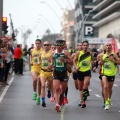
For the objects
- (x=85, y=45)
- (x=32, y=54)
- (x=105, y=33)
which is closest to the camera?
(x=85, y=45)

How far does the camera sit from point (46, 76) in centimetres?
1639

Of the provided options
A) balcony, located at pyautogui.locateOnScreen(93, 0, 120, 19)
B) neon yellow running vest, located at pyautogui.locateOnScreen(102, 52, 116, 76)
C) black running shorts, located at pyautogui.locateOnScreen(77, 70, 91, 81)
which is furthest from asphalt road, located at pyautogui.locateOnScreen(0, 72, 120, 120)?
balcony, located at pyautogui.locateOnScreen(93, 0, 120, 19)

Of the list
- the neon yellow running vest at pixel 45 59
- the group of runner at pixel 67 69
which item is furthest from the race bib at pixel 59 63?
the neon yellow running vest at pixel 45 59

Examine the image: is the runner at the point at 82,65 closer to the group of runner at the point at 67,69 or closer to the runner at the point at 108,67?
the group of runner at the point at 67,69

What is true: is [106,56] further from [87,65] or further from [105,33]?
[105,33]

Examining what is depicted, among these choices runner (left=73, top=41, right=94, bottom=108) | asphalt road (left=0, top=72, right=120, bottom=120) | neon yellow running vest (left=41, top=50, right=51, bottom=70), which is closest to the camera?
asphalt road (left=0, top=72, right=120, bottom=120)

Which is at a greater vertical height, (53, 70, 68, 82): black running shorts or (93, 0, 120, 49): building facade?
(93, 0, 120, 49): building facade

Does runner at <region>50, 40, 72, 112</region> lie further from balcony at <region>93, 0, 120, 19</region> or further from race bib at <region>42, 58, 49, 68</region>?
balcony at <region>93, 0, 120, 19</region>

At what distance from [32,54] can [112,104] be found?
2890mm

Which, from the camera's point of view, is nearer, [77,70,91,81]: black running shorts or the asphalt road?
the asphalt road

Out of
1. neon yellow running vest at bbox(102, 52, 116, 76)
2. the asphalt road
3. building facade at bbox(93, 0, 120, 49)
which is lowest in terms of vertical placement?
the asphalt road

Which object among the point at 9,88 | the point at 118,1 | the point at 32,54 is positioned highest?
the point at 118,1

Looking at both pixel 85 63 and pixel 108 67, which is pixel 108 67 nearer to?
pixel 108 67

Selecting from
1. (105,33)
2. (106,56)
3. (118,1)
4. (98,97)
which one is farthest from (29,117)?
(105,33)
